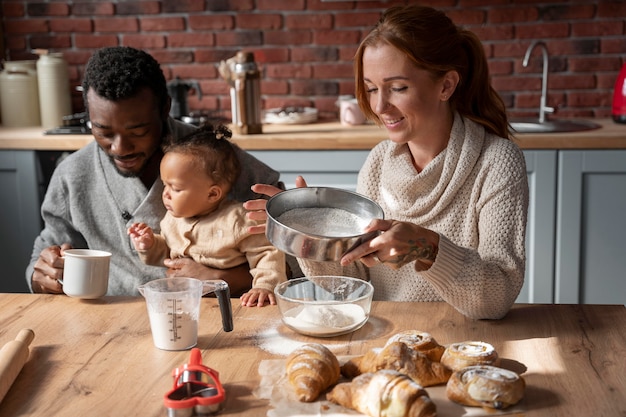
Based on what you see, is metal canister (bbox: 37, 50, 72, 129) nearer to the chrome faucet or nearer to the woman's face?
the chrome faucet

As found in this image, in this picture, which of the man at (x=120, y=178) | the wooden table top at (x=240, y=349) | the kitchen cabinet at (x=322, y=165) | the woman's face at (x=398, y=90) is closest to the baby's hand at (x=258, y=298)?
the wooden table top at (x=240, y=349)

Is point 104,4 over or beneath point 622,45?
over

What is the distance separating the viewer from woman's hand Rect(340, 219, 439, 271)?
1.41 metres

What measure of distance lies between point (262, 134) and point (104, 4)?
1.11m

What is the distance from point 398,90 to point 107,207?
2.86 ft

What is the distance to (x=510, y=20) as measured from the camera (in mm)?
3436

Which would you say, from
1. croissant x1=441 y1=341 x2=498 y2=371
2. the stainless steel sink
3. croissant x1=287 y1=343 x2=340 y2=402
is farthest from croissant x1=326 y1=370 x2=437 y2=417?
the stainless steel sink

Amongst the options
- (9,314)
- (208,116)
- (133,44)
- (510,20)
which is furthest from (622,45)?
(9,314)

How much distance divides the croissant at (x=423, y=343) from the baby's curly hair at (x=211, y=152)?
77cm

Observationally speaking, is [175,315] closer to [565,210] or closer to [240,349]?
[240,349]

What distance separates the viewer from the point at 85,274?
168cm

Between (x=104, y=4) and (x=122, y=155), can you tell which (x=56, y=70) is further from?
(x=122, y=155)

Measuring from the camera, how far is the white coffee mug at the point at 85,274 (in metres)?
1.68

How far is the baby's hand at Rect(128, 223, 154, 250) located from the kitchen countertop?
1120 mm
